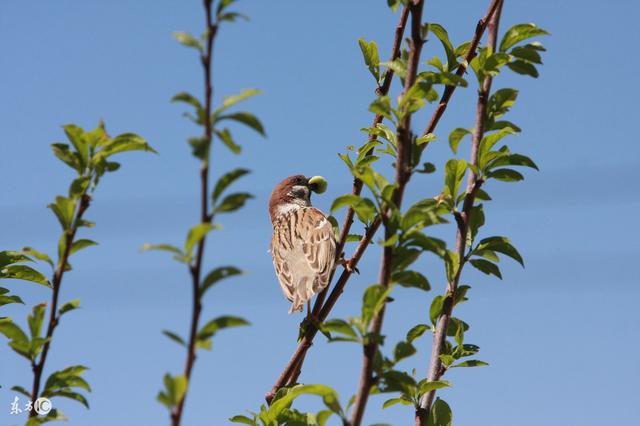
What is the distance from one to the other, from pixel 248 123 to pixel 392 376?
0.78m

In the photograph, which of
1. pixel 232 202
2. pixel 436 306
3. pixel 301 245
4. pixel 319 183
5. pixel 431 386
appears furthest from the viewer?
pixel 319 183

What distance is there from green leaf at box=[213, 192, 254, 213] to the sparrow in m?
3.11

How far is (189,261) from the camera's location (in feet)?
5.15

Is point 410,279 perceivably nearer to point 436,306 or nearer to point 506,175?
point 436,306

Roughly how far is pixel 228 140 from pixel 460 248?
1.20m

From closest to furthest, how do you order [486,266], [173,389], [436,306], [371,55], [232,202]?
1. [173,389]
2. [232,202]
3. [436,306]
4. [486,266]
5. [371,55]

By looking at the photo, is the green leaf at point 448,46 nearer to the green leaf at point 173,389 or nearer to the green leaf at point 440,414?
the green leaf at point 440,414

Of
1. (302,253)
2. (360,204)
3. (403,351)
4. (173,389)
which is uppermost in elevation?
(302,253)

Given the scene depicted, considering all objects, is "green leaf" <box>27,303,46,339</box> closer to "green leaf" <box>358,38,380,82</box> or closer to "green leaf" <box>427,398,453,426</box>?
"green leaf" <box>427,398,453,426</box>

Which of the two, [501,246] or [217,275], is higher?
[501,246]

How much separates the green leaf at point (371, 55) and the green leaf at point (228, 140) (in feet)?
7.40

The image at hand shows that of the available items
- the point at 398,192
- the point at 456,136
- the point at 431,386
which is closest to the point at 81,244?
the point at 398,192

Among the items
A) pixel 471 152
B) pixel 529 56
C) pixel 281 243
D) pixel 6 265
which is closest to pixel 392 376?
pixel 471 152

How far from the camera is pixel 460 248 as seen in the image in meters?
2.66
